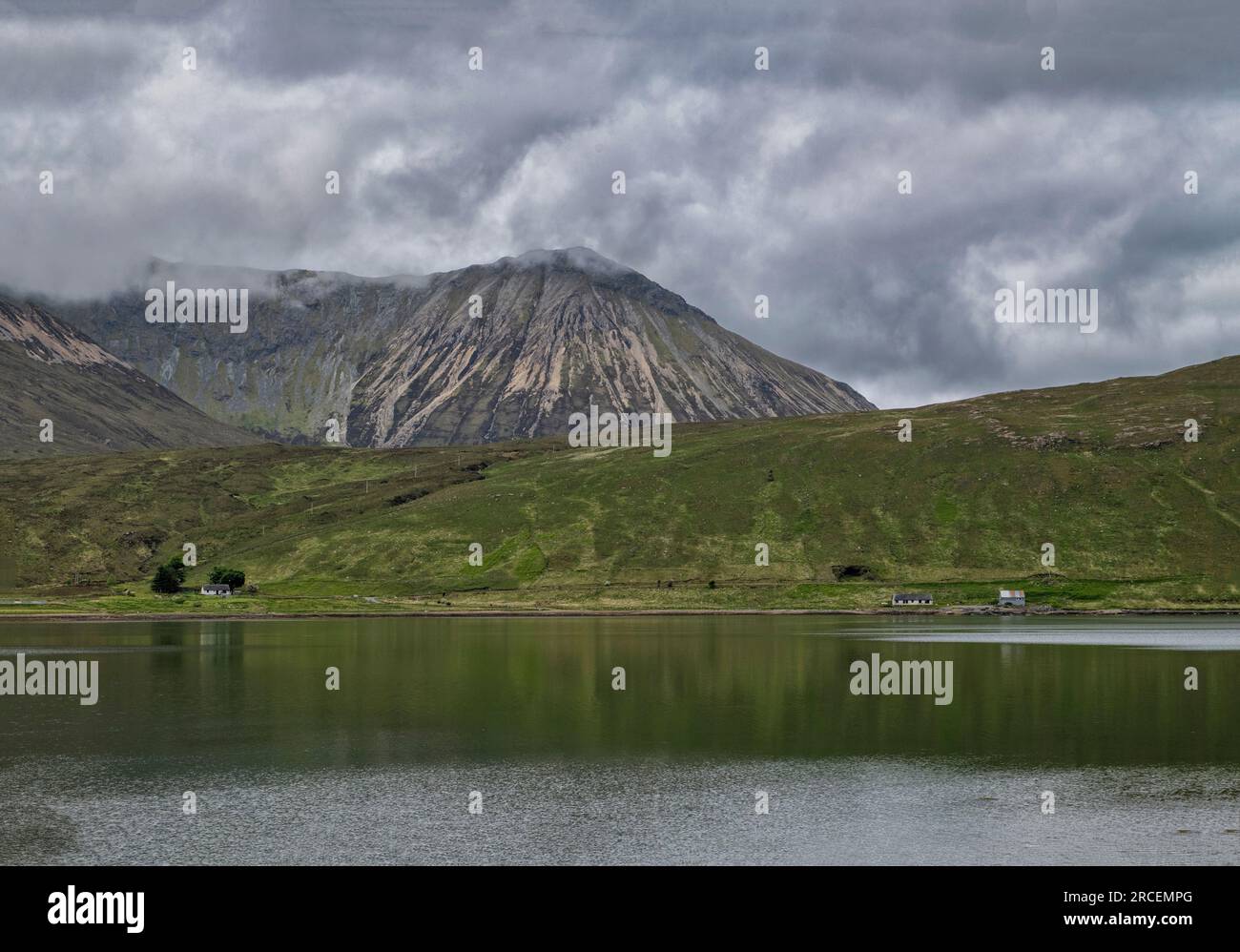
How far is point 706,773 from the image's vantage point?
5206 cm

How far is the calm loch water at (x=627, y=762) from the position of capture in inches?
1575

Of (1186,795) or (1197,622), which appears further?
(1197,622)

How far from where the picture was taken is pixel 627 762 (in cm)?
5475

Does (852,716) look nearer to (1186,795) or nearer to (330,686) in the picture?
(1186,795)

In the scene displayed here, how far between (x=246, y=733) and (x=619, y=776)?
86.0 feet

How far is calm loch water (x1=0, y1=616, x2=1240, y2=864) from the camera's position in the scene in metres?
40.0

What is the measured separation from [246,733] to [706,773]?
96.4 feet
